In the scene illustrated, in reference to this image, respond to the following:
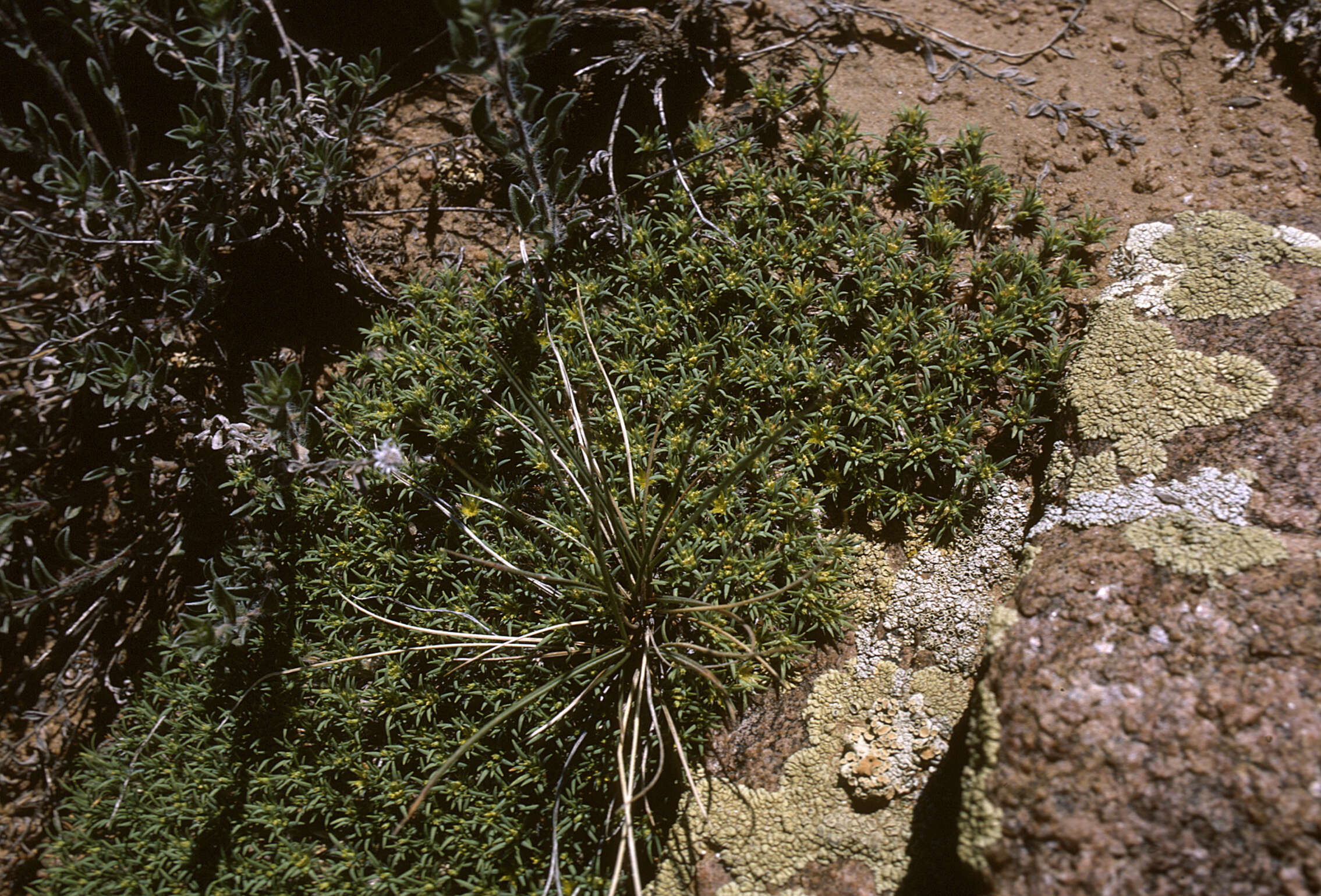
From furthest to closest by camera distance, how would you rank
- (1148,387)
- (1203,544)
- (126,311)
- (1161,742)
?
(126,311)
(1148,387)
(1203,544)
(1161,742)

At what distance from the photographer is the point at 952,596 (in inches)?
118

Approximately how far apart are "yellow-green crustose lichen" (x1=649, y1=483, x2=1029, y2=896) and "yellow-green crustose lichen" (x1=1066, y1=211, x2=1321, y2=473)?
1.57 ft

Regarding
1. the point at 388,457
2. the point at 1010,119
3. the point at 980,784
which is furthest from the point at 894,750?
the point at 1010,119

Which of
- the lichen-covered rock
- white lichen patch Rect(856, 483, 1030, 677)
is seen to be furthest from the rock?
white lichen patch Rect(856, 483, 1030, 677)

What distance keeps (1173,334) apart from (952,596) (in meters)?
1.33

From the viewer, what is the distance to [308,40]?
4.34 m

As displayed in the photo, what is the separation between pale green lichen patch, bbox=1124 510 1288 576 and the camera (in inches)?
90.0

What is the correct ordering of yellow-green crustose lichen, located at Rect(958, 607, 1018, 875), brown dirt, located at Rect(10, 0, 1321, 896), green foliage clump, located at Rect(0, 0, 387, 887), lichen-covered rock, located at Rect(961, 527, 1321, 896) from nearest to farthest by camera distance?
lichen-covered rock, located at Rect(961, 527, 1321, 896)
yellow-green crustose lichen, located at Rect(958, 607, 1018, 875)
green foliage clump, located at Rect(0, 0, 387, 887)
brown dirt, located at Rect(10, 0, 1321, 896)

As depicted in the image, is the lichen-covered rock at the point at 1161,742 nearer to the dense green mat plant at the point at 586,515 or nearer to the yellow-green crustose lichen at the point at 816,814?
the yellow-green crustose lichen at the point at 816,814

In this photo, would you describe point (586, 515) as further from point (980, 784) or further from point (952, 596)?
point (980, 784)

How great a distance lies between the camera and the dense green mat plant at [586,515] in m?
2.97

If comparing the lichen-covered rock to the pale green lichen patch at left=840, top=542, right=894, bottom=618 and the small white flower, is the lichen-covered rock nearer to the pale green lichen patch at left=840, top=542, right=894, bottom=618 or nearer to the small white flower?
the pale green lichen patch at left=840, top=542, right=894, bottom=618

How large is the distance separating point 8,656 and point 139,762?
1.02 m

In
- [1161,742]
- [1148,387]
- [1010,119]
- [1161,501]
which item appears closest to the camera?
[1161,742]
